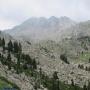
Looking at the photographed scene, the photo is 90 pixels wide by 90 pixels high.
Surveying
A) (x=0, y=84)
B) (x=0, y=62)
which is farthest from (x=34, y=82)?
(x=0, y=84)

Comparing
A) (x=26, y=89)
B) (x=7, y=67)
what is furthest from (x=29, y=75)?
(x=26, y=89)

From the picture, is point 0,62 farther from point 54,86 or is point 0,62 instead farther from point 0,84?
point 0,84

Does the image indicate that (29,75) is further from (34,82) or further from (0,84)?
(0,84)

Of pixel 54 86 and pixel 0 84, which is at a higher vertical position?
pixel 0 84

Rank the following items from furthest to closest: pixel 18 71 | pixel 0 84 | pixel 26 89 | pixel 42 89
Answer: pixel 18 71
pixel 42 89
pixel 26 89
pixel 0 84

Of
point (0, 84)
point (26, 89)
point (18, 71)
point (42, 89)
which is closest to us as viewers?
point (0, 84)

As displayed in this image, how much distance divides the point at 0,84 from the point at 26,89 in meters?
28.3

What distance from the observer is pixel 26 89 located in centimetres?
14150

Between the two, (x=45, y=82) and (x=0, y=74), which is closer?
(x=0, y=74)

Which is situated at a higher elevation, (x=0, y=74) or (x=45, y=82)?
(x=0, y=74)

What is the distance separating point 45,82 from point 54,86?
649 cm

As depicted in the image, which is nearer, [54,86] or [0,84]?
[0,84]

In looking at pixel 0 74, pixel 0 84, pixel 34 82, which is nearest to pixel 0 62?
pixel 34 82

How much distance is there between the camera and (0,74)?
467 ft
